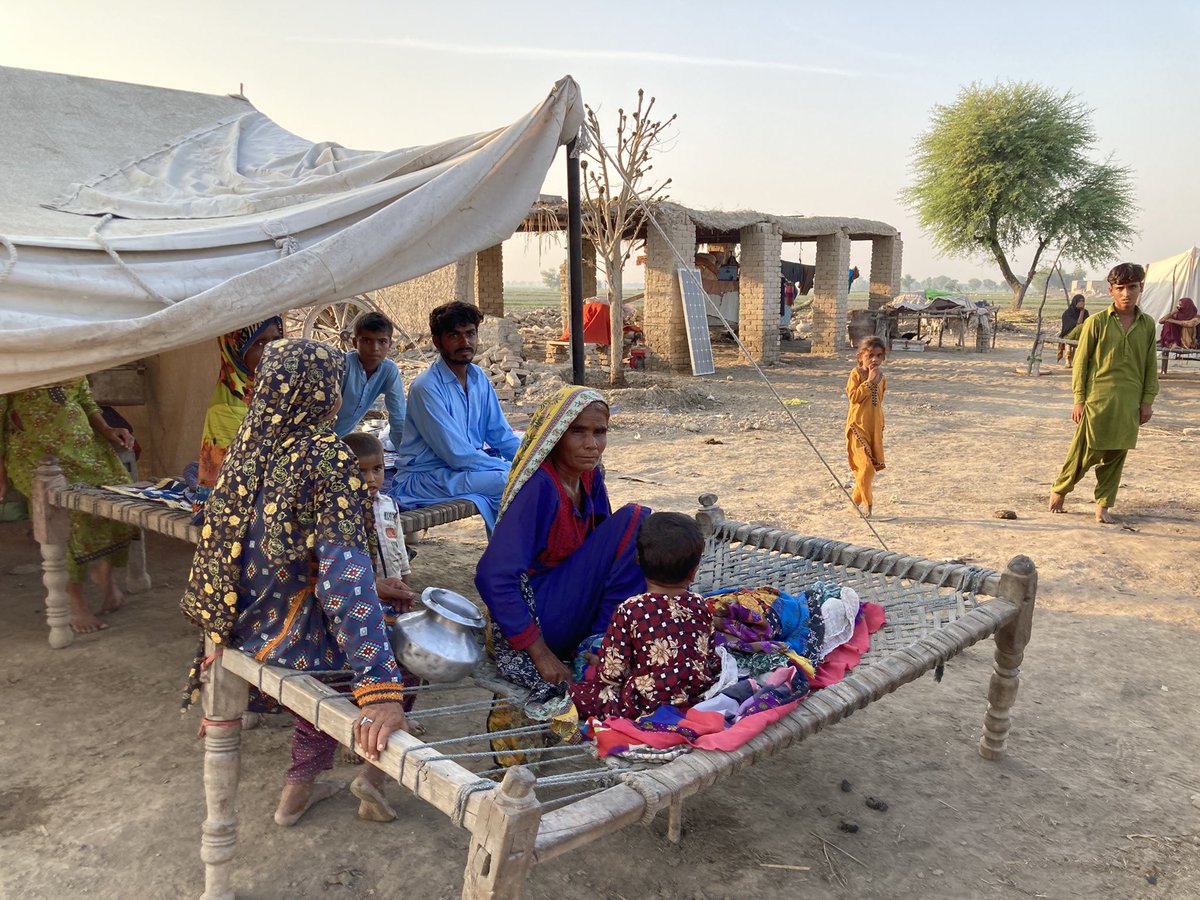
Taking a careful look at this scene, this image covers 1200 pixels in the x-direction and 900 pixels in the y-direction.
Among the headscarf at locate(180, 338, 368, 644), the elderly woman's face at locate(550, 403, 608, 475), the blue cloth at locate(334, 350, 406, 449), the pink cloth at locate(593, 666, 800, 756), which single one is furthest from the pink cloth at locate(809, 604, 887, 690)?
the blue cloth at locate(334, 350, 406, 449)

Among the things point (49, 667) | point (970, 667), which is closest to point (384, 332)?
point (49, 667)

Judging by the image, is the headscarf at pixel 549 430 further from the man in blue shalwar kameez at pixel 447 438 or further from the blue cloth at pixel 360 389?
the blue cloth at pixel 360 389

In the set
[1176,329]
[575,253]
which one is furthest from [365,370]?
[1176,329]

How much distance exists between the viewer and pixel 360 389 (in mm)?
3969

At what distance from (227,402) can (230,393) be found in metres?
0.04

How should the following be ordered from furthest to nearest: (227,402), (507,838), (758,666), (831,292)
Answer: (831,292) → (227,402) → (758,666) → (507,838)

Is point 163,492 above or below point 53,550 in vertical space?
above

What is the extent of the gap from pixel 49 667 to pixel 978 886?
347 centimetres

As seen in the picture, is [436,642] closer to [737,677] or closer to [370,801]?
[370,801]

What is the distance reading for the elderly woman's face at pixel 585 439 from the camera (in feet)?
8.25

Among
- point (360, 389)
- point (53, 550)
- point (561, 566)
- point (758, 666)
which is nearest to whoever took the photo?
point (758, 666)

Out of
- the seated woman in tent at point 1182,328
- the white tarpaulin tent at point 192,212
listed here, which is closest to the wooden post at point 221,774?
the white tarpaulin tent at point 192,212

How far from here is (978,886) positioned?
227 cm

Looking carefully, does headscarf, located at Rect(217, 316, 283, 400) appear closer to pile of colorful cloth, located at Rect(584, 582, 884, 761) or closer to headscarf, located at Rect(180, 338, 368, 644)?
headscarf, located at Rect(180, 338, 368, 644)
